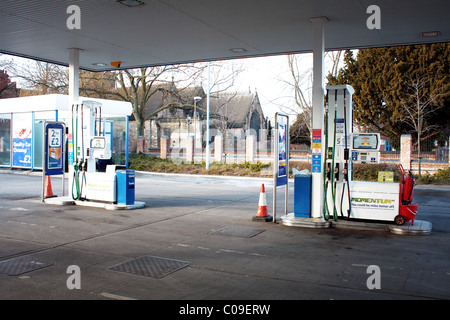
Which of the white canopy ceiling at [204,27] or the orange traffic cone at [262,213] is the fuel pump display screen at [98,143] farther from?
the orange traffic cone at [262,213]

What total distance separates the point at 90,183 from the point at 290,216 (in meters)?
5.86

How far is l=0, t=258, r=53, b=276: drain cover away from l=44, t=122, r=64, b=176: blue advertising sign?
667 cm

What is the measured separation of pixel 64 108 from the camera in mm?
22484

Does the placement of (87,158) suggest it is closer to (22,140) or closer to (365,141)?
(365,141)

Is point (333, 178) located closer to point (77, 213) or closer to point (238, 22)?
point (238, 22)

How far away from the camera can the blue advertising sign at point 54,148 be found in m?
12.6

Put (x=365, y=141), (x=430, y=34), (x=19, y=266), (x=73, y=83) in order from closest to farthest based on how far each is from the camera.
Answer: (x=19, y=266) < (x=365, y=141) < (x=430, y=34) < (x=73, y=83)

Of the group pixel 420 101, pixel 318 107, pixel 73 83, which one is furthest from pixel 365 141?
pixel 420 101

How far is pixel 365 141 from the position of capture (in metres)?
9.02

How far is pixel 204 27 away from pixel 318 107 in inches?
133

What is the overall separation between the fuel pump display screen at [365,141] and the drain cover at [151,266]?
4753 mm

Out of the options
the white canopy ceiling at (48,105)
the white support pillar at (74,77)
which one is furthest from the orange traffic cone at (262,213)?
the white canopy ceiling at (48,105)

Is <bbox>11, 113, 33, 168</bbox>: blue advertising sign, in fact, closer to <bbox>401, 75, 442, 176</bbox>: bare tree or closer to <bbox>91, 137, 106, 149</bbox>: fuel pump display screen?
<bbox>91, 137, 106, 149</bbox>: fuel pump display screen
